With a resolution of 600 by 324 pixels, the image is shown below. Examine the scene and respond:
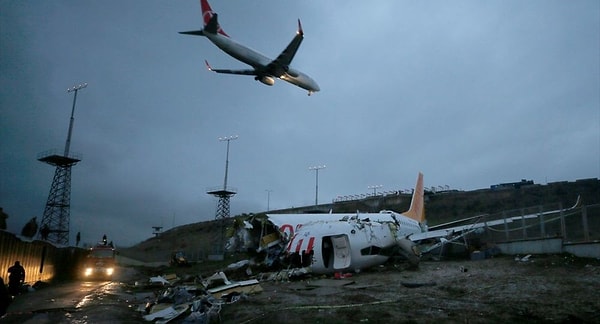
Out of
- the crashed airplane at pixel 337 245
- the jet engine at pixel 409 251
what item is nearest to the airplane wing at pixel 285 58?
the crashed airplane at pixel 337 245

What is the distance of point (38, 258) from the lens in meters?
27.0

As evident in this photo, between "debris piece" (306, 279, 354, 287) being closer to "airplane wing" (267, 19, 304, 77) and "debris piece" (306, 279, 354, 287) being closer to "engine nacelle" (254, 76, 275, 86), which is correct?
"airplane wing" (267, 19, 304, 77)

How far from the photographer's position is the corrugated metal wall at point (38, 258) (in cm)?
2064

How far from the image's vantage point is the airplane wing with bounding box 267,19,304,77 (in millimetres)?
30797

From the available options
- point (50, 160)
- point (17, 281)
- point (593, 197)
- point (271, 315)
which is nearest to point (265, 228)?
point (17, 281)

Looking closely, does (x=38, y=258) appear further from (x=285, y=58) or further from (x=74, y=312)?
(x=285, y=58)

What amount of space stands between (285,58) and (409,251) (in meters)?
18.9

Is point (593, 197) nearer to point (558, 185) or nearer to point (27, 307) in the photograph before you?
point (558, 185)

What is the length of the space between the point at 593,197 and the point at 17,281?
71.9 m

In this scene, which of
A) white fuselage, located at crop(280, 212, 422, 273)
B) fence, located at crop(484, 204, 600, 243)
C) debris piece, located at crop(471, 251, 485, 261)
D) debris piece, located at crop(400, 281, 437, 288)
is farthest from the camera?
debris piece, located at crop(471, 251, 485, 261)

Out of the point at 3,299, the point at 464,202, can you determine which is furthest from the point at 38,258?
the point at 464,202

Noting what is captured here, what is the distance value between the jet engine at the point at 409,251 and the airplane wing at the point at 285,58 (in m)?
17.7

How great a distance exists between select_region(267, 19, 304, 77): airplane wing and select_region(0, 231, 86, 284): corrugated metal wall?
20.6 meters

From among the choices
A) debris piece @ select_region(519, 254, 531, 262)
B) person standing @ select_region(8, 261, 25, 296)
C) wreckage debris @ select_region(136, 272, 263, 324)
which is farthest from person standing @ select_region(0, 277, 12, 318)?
debris piece @ select_region(519, 254, 531, 262)
